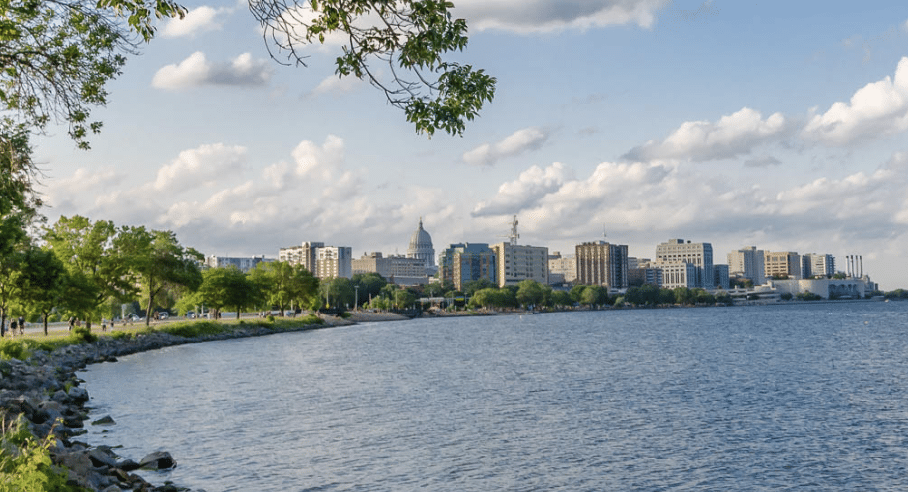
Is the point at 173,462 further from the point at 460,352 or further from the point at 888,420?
the point at 460,352

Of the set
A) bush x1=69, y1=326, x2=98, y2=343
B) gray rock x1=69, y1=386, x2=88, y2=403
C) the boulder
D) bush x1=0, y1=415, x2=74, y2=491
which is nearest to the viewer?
bush x1=0, y1=415, x2=74, y2=491

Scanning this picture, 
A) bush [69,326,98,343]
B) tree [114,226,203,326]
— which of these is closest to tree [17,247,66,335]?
bush [69,326,98,343]

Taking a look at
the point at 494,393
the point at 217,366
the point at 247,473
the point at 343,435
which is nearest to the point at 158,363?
the point at 217,366

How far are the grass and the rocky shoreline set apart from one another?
1.14m

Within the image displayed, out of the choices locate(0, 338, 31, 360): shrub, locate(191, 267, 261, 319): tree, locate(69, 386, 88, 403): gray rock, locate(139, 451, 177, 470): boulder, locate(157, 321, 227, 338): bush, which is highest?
locate(191, 267, 261, 319): tree

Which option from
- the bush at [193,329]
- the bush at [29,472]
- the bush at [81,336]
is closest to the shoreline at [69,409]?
the bush at [81,336]

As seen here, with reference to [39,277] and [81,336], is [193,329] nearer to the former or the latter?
[81,336]

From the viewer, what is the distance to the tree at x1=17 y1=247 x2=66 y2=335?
222ft

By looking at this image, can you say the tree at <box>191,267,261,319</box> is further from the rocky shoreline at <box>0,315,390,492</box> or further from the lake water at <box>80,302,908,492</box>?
the lake water at <box>80,302,908,492</box>

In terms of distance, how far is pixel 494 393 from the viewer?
51188 millimetres

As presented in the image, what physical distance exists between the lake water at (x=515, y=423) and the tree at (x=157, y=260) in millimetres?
28535

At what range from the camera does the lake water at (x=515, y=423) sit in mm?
28703

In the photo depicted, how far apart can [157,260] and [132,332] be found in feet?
33.1

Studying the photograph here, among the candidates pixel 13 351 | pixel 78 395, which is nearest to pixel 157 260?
pixel 13 351
